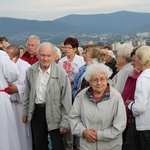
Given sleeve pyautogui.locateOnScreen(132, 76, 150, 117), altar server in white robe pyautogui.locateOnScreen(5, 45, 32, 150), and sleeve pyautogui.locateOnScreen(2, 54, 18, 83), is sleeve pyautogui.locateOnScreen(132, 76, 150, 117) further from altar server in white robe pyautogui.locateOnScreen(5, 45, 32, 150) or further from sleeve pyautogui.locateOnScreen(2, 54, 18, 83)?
altar server in white robe pyautogui.locateOnScreen(5, 45, 32, 150)

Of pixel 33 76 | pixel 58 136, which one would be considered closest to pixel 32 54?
pixel 33 76

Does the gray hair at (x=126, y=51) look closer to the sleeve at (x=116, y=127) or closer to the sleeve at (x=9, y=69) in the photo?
the sleeve at (x=116, y=127)

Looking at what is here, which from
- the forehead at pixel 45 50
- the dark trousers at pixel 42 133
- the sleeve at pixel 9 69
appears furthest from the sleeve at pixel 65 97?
the sleeve at pixel 9 69

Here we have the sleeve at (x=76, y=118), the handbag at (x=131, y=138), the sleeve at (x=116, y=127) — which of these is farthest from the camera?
the handbag at (x=131, y=138)

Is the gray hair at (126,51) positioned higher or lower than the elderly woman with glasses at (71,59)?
higher

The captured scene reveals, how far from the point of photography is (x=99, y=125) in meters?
4.07

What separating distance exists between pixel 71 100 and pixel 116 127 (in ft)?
3.95

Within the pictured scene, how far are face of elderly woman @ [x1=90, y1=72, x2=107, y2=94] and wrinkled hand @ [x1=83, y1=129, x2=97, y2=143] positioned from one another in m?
0.44

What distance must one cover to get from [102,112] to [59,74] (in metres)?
1.18

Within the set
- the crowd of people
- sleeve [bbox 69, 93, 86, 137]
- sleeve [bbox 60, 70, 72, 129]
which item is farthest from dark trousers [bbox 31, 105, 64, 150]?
sleeve [bbox 69, 93, 86, 137]

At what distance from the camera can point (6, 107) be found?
A: 5414mm

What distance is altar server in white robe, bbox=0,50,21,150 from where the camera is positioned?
209 inches

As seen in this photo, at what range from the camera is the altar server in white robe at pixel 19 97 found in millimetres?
5719

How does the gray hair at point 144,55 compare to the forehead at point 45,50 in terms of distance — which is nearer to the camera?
the gray hair at point 144,55
